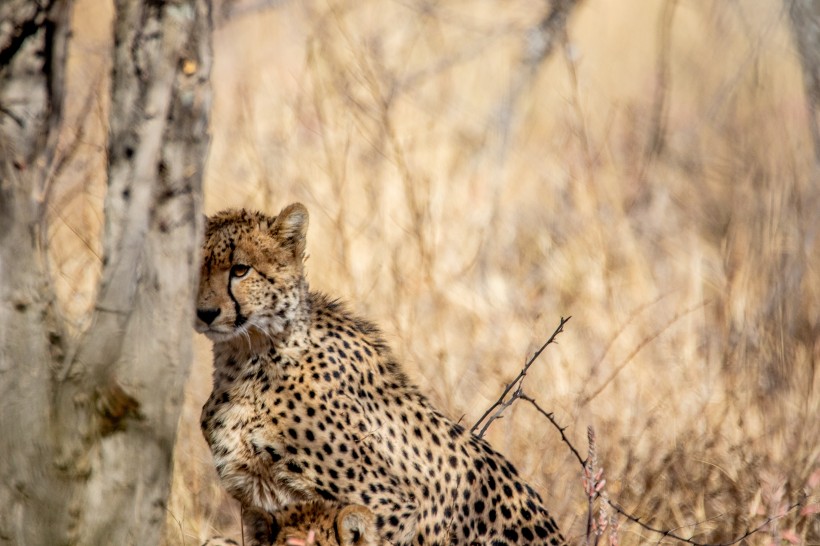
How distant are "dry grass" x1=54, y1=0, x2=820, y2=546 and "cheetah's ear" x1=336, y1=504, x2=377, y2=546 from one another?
0.87m

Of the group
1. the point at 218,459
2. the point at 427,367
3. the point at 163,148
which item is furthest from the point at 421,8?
the point at 163,148

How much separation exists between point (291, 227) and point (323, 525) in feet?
3.28

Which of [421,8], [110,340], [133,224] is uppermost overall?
[421,8]

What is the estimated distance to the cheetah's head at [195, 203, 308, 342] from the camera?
3727 millimetres

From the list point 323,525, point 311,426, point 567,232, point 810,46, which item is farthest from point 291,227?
point 567,232

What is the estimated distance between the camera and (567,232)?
724 cm

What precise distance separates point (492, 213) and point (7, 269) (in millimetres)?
4318

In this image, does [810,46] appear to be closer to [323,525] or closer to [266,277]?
[266,277]

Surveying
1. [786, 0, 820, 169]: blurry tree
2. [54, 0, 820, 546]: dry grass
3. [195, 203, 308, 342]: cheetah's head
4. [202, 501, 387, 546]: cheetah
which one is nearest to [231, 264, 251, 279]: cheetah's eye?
[195, 203, 308, 342]: cheetah's head

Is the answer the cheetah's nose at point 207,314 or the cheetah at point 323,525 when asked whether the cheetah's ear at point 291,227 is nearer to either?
the cheetah's nose at point 207,314

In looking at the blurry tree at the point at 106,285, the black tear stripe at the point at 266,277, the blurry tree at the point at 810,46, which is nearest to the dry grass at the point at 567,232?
the blurry tree at the point at 810,46

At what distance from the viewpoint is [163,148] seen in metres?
2.86

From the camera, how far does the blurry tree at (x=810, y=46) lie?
5512mm

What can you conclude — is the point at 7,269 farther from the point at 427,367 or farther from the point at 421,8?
the point at 421,8
